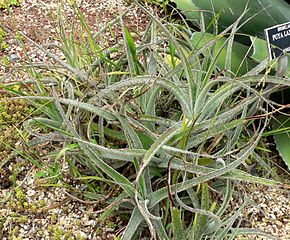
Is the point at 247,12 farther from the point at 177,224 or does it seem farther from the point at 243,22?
the point at 177,224

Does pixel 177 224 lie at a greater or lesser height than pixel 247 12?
lesser

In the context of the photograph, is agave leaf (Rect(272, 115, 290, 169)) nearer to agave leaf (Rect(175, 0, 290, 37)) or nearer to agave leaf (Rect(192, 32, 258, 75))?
agave leaf (Rect(192, 32, 258, 75))

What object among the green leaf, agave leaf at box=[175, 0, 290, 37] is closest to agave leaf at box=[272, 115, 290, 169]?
agave leaf at box=[175, 0, 290, 37]

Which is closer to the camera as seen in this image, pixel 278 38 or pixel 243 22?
pixel 278 38

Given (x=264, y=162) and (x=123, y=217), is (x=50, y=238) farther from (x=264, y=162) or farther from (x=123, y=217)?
(x=264, y=162)

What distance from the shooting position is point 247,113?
1.72 m

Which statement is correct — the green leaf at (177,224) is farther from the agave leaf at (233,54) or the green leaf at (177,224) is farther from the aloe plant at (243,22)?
the agave leaf at (233,54)

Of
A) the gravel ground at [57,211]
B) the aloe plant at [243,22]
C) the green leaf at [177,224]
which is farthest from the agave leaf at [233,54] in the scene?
the green leaf at [177,224]

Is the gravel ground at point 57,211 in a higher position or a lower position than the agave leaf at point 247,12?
lower

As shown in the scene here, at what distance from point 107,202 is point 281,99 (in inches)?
29.8

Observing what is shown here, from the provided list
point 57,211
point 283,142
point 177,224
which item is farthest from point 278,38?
point 57,211

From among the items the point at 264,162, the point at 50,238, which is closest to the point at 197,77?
the point at 264,162

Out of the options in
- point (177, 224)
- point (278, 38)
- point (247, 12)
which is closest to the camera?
point (177, 224)

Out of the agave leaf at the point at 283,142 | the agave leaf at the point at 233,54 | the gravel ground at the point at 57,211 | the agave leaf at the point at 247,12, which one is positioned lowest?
the gravel ground at the point at 57,211
